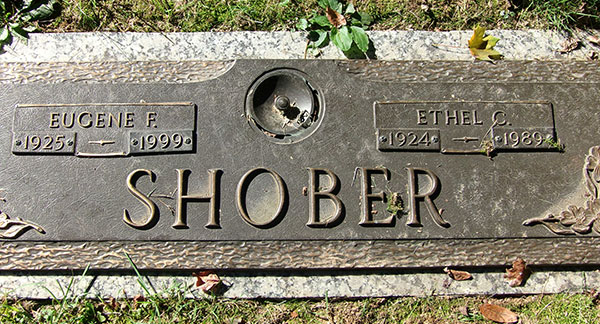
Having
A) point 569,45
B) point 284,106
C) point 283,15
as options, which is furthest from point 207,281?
point 569,45

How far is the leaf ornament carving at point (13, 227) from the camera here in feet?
7.22

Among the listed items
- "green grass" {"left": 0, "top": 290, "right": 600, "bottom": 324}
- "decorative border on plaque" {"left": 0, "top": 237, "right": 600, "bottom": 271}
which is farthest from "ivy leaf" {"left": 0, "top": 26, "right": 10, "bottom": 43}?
"green grass" {"left": 0, "top": 290, "right": 600, "bottom": 324}

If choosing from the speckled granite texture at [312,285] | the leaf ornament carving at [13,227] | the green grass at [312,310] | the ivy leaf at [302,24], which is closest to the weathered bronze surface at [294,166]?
the leaf ornament carving at [13,227]

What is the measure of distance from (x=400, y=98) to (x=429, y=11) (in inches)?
27.2

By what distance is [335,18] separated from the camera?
2568 millimetres

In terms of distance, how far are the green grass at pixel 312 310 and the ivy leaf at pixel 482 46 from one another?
1.31 meters

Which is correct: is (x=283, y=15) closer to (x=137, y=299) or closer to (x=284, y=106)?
(x=284, y=106)

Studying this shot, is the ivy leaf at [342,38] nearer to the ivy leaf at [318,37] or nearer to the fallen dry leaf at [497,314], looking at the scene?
the ivy leaf at [318,37]

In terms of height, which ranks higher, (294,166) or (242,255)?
(294,166)

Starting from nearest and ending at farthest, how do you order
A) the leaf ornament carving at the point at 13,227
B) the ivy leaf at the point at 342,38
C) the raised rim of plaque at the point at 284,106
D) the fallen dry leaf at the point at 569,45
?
1. the leaf ornament carving at the point at 13,227
2. the raised rim of plaque at the point at 284,106
3. the ivy leaf at the point at 342,38
4. the fallen dry leaf at the point at 569,45

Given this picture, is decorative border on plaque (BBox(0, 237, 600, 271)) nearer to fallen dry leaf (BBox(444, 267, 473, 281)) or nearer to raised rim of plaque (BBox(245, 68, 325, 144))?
fallen dry leaf (BBox(444, 267, 473, 281))

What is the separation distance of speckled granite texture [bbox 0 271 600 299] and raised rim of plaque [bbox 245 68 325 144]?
0.73 meters

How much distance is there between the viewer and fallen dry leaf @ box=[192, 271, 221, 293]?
7.38 feet

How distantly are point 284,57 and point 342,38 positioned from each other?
0.34 metres
